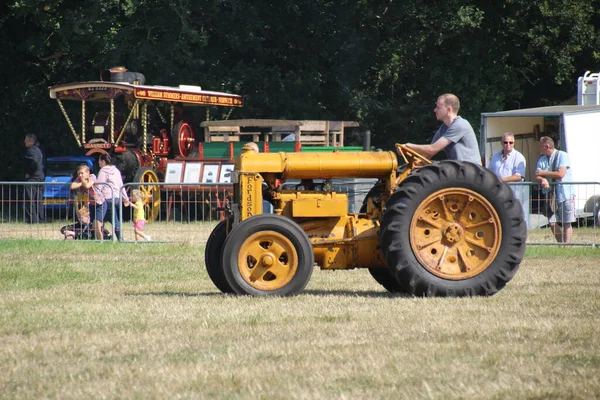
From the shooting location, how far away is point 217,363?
6867mm

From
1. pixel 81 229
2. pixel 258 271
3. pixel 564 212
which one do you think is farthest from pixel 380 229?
pixel 81 229

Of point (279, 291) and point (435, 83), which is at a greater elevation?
point (435, 83)

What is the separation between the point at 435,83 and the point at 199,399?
25.3 meters

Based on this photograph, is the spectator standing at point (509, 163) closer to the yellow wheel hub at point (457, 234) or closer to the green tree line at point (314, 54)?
the yellow wheel hub at point (457, 234)

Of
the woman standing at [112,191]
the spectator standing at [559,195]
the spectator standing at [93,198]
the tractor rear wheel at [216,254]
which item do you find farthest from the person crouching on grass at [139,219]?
the tractor rear wheel at [216,254]

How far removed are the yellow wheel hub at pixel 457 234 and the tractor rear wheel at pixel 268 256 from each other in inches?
39.2

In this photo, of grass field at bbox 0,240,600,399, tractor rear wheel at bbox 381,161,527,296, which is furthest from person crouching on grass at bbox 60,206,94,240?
tractor rear wheel at bbox 381,161,527,296

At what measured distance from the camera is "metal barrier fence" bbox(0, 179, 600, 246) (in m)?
17.1

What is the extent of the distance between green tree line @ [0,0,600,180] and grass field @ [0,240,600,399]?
18520 millimetres

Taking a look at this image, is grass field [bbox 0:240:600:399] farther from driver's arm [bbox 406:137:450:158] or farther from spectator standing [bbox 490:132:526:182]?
spectator standing [bbox 490:132:526:182]

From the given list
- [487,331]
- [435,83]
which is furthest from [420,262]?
[435,83]

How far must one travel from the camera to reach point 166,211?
19.0 m

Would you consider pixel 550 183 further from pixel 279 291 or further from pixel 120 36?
pixel 120 36

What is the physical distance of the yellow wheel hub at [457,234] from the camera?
10031 mm
